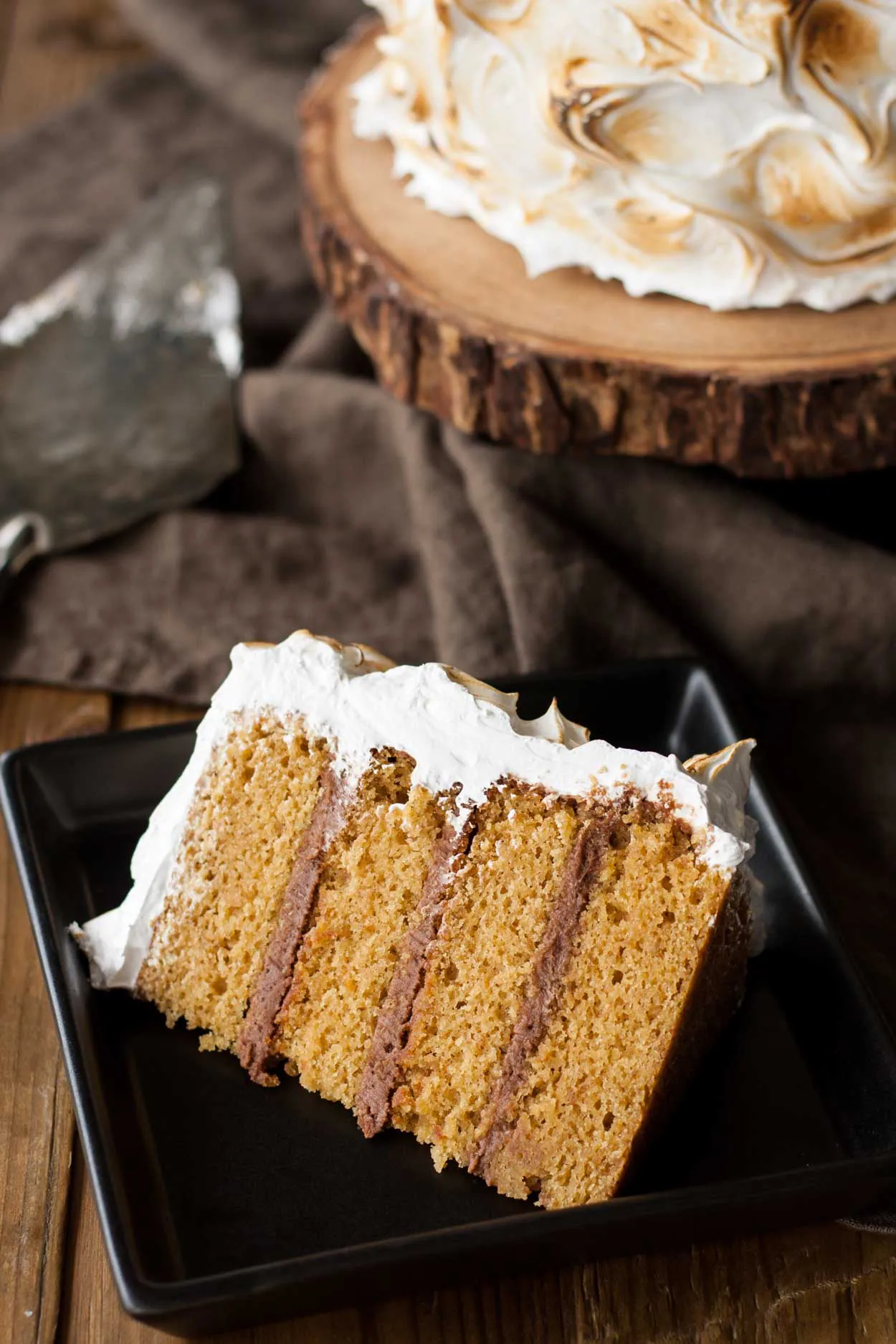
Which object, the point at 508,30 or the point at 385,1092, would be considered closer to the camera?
the point at 385,1092

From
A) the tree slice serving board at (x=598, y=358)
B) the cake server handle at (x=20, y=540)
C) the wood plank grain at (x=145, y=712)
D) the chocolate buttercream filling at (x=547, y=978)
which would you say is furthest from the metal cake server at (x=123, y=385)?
the chocolate buttercream filling at (x=547, y=978)

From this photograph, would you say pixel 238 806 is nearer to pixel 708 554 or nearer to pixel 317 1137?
pixel 317 1137

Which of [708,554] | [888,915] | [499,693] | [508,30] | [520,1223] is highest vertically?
[508,30]

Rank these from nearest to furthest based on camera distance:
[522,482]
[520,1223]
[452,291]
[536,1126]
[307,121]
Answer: [520,1223], [536,1126], [452,291], [522,482], [307,121]

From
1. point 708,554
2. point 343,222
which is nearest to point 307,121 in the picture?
point 343,222

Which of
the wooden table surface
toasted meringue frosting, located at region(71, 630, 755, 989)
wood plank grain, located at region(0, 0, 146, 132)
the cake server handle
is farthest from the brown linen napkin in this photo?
wood plank grain, located at region(0, 0, 146, 132)

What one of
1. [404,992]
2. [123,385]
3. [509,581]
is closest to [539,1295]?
[404,992]
